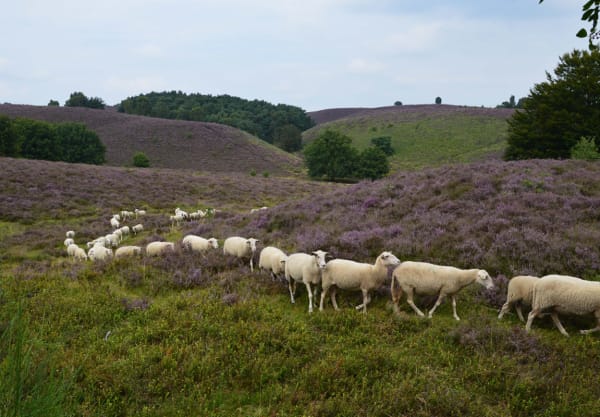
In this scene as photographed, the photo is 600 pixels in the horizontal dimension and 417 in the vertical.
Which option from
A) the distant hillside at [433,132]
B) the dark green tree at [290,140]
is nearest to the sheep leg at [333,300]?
the distant hillside at [433,132]

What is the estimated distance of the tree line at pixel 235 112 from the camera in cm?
10941

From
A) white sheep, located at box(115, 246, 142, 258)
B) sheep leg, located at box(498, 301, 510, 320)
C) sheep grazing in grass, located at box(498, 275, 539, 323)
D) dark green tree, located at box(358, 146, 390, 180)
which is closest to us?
sheep grazing in grass, located at box(498, 275, 539, 323)

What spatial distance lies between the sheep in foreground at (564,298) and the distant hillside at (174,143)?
191ft

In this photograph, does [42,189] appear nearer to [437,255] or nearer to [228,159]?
[437,255]

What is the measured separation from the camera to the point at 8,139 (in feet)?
157

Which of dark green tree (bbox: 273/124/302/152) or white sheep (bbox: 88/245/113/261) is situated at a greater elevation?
dark green tree (bbox: 273/124/302/152)

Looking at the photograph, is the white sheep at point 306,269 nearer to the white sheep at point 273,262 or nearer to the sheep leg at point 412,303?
the white sheep at point 273,262

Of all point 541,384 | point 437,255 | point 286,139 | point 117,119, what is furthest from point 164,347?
point 286,139

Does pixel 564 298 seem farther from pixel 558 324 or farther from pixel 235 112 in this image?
pixel 235 112

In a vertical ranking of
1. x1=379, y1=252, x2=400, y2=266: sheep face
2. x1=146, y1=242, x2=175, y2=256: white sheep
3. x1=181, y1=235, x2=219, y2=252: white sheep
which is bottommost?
x1=146, y1=242, x2=175, y2=256: white sheep

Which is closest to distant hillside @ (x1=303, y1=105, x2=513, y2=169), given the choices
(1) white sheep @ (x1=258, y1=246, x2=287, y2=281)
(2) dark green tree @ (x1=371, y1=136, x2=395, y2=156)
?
(2) dark green tree @ (x1=371, y1=136, x2=395, y2=156)

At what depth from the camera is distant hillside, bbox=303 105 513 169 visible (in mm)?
66438

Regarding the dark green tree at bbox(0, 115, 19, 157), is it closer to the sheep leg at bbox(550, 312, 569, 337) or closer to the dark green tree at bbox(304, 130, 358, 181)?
the dark green tree at bbox(304, 130, 358, 181)

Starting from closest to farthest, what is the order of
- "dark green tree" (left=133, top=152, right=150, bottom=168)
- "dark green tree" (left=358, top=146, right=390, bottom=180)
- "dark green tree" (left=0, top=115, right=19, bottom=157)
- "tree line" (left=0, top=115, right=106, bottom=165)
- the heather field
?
the heather field < "dark green tree" (left=0, top=115, right=19, bottom=157) < "tree line" (left=0, top=115, right=106, bottom=165) < "dark green tree" (left=133, top=152, right=150, bottom=168) < "dark green tree" (left=358, top=146, right=390, bottom=180)
